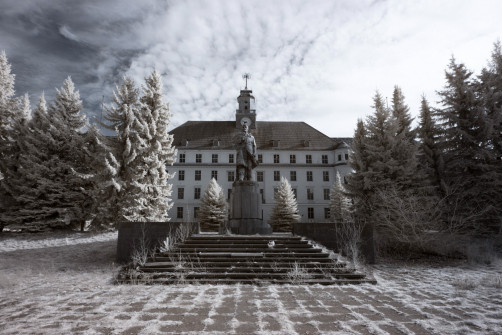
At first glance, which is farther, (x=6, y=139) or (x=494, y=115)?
(x=6, y=139)

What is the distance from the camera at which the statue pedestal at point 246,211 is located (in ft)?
44.8

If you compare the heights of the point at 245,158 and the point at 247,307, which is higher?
the point at 245,158

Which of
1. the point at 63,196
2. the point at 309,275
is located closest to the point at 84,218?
the point at 63,196

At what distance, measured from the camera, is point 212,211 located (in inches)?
1196

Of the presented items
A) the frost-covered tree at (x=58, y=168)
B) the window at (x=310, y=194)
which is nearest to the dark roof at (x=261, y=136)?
the window at (x=310, y=194)

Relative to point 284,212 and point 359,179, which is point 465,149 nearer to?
point 359,179

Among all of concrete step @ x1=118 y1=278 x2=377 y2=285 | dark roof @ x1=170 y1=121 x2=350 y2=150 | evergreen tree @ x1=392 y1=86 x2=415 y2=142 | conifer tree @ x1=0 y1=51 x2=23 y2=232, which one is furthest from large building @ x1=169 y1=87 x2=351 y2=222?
concrete step @ x1=118 y1=278 x2=377 y2=285

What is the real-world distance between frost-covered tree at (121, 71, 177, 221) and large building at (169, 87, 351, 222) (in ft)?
70.5

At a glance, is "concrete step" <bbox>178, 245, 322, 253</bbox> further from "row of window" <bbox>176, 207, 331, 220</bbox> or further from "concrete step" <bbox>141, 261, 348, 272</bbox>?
"row of window" <bbox>176, 207, 331, 220</bbox>

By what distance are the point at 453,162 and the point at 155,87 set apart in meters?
20.1

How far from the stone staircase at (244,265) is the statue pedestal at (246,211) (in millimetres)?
2667

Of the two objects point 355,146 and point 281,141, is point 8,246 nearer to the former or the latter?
point 355,146

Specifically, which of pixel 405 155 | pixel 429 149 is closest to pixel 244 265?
pixel 405 155

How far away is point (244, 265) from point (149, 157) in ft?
39.0
